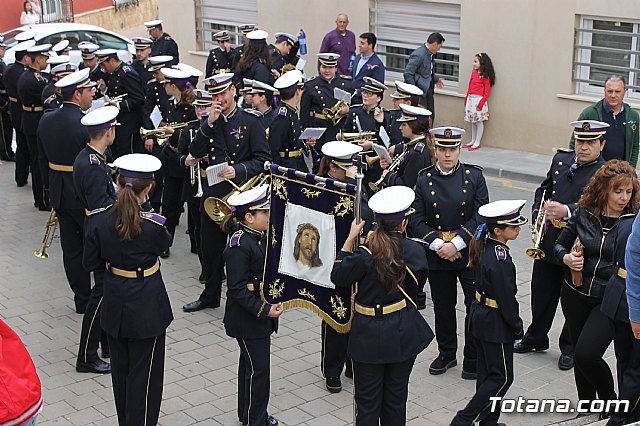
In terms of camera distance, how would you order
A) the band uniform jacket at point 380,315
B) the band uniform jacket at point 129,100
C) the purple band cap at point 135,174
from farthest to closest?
the band uniform jacket at point 129,100 → the purple band cap at point 135,174 → the band uniform jacket at point 380,315

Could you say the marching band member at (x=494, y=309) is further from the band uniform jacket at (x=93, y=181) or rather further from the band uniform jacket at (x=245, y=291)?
the band uniform jacket at (x=93, y=181)

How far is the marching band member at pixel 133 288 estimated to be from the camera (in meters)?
6.88

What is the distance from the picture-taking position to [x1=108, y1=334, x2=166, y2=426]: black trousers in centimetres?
698

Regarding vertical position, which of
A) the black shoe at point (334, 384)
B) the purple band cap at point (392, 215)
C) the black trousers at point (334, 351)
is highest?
the purple band cap at point (392, 215)

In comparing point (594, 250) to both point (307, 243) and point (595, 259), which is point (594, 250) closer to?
point (595, 259)

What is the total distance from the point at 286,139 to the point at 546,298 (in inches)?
141

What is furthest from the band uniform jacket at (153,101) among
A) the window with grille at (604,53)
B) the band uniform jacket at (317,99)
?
the window with grille at (604,53)

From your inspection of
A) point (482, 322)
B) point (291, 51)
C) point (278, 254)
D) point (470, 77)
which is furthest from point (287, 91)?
point (470, 77)

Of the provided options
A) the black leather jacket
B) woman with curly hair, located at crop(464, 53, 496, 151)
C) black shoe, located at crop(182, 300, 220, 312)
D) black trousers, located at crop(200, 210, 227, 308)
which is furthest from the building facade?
the black leather jacket

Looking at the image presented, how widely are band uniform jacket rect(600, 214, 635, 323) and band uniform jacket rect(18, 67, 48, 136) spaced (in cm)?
903

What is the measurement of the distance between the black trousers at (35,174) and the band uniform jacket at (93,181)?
5.36 meters

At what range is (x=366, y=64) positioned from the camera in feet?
52.6

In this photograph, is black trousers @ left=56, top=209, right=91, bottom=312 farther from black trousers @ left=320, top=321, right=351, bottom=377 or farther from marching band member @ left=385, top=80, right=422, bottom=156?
marching band member @ left=385, top=80, right=422, bottom=156

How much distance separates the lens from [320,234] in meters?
7.07
